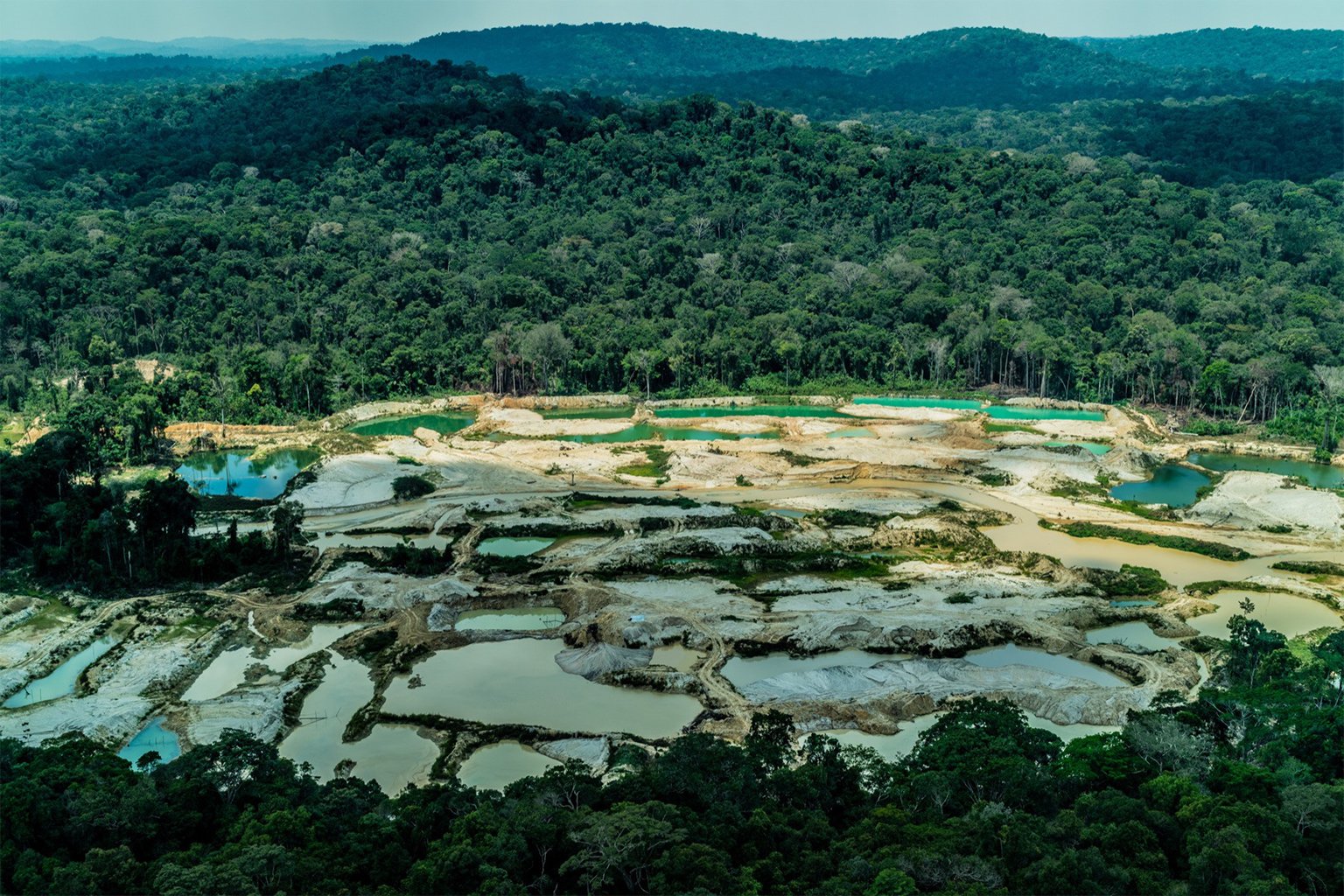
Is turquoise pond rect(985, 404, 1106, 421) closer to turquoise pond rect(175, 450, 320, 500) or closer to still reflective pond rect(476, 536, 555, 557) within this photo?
still reflective pond rect(476, 536, 555, 557)

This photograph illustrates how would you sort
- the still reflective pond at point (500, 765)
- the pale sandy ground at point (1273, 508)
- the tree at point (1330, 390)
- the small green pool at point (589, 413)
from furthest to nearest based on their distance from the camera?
the small green pool at point (589, 413) < the tree at point (1330, 390) < the pale sandy ground at point (1273, 508) < the still reflective pond at point (500, 765)

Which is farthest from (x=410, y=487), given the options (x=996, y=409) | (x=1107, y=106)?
(x=1107, y=106)

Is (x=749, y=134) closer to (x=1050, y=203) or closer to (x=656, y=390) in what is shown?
(x=1050, y=203)

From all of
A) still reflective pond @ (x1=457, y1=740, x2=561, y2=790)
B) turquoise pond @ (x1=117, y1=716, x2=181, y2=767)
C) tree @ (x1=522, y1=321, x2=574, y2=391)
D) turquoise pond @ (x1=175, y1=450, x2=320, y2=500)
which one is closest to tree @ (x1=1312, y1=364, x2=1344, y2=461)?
tree @ (x1=522, y1=321, x2=574, y2=391)

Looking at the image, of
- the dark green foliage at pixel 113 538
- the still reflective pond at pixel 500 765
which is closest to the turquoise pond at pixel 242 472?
the dark green foliage at pixel 113 538

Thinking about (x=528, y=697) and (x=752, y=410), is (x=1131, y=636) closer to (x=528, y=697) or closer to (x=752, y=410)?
(x=528, y=697)

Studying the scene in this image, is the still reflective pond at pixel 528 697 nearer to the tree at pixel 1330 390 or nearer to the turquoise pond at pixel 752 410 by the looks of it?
the turquoise pond at pixel 752 410

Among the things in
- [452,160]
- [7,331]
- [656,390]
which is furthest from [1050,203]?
[7,331]
